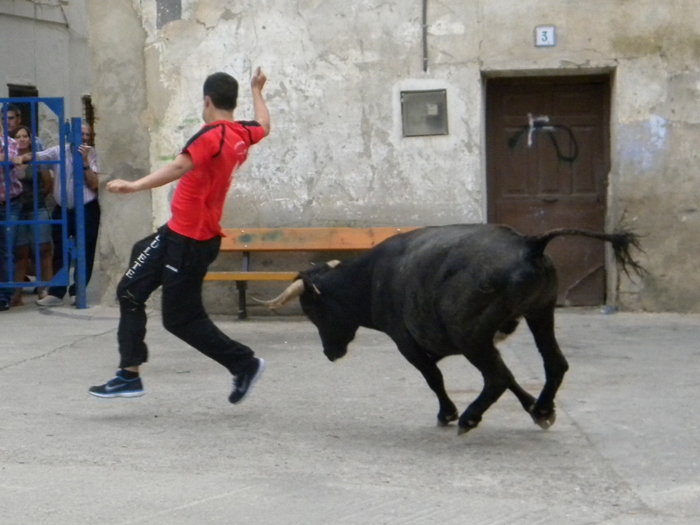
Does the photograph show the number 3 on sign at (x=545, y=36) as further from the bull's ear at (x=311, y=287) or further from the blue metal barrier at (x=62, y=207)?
the bull's ear at (x=311, y=287)

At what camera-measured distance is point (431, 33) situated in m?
10.5

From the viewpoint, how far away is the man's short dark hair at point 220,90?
649 cm

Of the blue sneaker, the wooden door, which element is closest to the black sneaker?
the blue sneaker

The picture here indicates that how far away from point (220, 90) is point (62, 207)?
5028 millimetres

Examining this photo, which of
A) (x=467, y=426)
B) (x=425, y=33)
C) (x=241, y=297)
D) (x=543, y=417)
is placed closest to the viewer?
(x=467, y=426)

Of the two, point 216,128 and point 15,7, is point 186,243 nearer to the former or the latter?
point 216,128

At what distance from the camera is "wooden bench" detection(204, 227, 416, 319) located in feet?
34.3

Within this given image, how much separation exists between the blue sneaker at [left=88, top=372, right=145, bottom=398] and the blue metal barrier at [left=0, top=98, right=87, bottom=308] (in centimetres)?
456

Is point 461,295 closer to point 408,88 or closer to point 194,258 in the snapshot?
point 194,258

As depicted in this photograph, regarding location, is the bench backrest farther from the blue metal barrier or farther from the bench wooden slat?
the blue metal barrier

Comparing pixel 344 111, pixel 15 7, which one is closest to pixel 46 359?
pixel 344 111

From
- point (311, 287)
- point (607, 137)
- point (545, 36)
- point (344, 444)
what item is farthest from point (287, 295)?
point (607, 137)

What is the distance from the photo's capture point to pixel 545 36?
1034 centimetres

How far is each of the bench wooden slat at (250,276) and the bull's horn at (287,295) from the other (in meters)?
3.71
